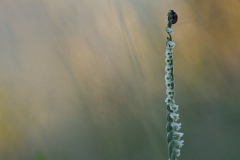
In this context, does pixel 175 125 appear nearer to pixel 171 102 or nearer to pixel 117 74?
pixel 171 102

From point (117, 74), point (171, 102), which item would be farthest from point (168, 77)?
point (117, 74)

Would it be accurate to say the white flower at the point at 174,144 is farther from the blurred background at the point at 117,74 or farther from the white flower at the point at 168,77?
the blurred background at the point at 117,74

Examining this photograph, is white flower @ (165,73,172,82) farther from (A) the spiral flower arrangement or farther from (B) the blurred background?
Answer: (B) the blurred background

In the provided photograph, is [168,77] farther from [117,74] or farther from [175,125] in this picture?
[117,74]

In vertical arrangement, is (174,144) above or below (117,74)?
below

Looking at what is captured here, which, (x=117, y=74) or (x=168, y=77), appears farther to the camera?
(x=117, y=74)

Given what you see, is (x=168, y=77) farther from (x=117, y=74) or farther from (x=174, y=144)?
(x=117, y=74)

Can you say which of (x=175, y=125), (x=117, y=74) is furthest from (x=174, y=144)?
(x=117, y=74)

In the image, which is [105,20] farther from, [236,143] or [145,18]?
[236,143]

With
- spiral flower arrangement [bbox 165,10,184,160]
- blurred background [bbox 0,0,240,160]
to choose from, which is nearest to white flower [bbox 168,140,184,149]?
spiral flower arrangement [bbox 165,10,184,160]
